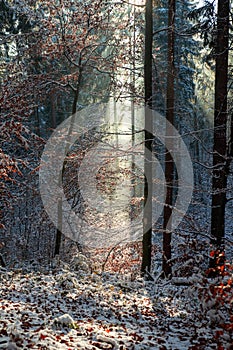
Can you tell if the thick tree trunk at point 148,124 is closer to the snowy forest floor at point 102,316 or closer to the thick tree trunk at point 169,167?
the thick tree trunk at point 169,167

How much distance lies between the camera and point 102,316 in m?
6.52

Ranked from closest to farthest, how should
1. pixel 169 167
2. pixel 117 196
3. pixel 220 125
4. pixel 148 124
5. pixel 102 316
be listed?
pixel 102 316, pixel 220 125, pixel 148 124, pixel 169 167, pixel 117 196

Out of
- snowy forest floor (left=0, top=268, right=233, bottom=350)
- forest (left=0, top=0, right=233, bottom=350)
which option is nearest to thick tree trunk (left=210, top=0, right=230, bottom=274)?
forest (left=0, top=0, right=233, bottom=350)

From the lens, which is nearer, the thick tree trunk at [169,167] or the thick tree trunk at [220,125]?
the thick tree trunk at [220,125]

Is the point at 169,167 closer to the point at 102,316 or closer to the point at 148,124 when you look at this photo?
the point at 148,124

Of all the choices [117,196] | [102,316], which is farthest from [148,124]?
[102,316]

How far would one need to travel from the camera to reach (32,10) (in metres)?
12.5

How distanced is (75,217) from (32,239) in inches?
109

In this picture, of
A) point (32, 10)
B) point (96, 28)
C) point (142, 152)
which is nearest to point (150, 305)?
point (142, 152)

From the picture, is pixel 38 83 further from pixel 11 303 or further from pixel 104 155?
pixel 11 303

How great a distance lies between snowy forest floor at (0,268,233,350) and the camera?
4.83 meters

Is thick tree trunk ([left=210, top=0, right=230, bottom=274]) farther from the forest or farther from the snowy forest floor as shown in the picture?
the snowy forest floor

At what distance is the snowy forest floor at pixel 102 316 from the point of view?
4832 millimetres

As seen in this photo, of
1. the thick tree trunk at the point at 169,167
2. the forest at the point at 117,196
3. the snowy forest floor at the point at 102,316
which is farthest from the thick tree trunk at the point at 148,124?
the snowy forest floor at the point at 102,316
